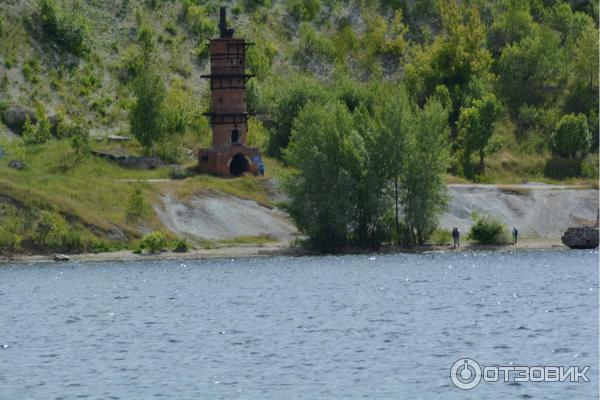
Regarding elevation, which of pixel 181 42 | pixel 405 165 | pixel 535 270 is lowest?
pixel 535 270

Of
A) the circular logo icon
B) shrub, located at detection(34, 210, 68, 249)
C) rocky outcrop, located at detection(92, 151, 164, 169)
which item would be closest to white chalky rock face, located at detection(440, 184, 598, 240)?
rocky outcrop, located at detection(92, 151, 164, 169)

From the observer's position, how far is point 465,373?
52469mm

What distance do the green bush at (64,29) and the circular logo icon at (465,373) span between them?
4056 inches

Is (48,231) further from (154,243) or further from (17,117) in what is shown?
(17,117)

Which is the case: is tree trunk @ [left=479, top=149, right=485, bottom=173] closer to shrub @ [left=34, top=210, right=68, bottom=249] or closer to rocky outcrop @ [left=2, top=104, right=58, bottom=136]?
rocky outcrop @ [left=2, top=104, right=58, bottom=136]

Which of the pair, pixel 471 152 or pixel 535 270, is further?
pixel 471 152

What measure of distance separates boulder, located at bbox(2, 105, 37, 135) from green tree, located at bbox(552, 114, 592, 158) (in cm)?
5169

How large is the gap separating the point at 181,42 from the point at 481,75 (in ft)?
108

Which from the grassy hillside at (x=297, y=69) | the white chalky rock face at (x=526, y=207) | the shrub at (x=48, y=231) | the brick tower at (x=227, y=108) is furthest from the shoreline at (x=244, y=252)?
the brick tower at (x=227, y=108)

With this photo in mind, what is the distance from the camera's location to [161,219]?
376ft

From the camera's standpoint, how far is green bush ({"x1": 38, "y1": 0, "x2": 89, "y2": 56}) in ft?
498

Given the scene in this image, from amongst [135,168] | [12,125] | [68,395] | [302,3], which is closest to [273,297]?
[68,395]

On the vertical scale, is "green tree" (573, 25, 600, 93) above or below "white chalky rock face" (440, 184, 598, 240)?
above

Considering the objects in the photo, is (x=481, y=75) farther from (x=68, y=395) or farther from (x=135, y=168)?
(x=68, y=395)
